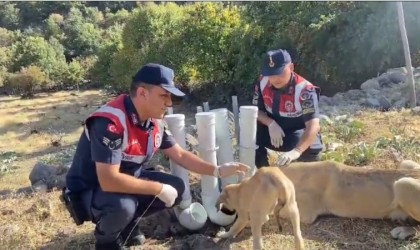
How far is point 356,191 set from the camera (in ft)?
14.5

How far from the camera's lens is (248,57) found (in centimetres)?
1755

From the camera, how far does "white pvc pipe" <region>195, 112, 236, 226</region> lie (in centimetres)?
452

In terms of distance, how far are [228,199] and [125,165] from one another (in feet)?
2.74

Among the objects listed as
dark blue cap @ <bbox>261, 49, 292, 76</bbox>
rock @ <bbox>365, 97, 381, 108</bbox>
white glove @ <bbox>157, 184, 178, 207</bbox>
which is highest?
dark blue cap @ <bbox>261, 49, 292, 76</bbox>

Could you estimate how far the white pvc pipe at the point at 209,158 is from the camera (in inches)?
178

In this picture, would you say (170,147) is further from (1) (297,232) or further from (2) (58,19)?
(2) (58,19)

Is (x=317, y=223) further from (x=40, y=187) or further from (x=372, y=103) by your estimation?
(x=372, y=103)

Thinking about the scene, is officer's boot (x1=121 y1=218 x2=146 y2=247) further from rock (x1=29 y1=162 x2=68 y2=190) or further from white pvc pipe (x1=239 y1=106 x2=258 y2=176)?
rock (x1=29 y1=162 x2=68 y2=190)

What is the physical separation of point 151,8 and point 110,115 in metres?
19.9

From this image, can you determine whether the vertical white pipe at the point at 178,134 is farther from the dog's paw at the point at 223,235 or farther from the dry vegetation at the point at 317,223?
the dry vegetation at the point at 317,223

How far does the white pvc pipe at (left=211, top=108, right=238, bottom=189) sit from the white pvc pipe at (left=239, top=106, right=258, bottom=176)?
0.41 ft

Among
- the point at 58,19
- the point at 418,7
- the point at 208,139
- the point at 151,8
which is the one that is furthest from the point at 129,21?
the point at 58,19

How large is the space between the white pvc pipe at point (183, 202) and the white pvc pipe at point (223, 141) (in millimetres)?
354

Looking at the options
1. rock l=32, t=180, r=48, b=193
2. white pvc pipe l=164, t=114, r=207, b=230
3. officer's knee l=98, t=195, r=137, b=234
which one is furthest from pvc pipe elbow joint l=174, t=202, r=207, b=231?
rock l=32, t=180, r=48, b=193
